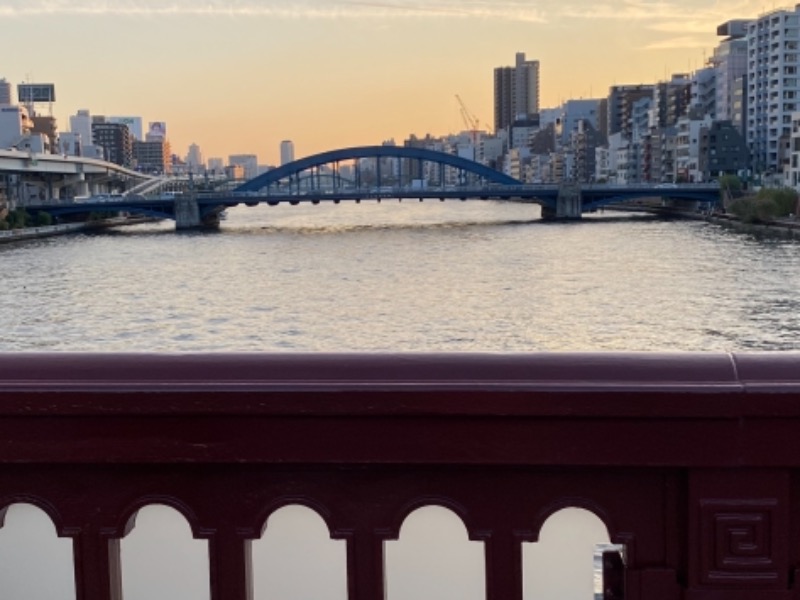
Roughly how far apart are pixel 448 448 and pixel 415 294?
1439 centimetres

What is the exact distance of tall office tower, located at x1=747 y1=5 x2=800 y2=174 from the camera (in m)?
35.9

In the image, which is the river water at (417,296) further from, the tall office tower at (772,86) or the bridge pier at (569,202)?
the tall office tower at (772,86)

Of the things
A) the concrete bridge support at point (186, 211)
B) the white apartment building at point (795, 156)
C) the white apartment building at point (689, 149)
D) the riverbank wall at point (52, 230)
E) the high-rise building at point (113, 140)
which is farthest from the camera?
the high-rise building at point (113, 140)

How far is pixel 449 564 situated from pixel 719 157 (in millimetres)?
38651

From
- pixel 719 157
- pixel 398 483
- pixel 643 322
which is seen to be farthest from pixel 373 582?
pixel 719 157

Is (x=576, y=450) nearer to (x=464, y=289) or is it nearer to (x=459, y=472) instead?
(x=459, y=472)

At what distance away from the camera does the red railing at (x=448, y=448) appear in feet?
2.18

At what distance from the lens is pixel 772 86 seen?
3662cm

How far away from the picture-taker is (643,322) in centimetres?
1251

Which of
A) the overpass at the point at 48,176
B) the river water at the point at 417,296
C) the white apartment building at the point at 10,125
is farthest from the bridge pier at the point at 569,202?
the white apartment building at the point at 10,125

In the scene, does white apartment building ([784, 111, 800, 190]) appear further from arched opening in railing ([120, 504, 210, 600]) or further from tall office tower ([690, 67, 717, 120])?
arched opening in railing ([120, 504, 210, 600])

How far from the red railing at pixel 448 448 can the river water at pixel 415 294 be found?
8088mm

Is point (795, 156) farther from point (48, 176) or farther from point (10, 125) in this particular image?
point (10, 125)

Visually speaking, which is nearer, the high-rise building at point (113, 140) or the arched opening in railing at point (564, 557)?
the arched opening in railing at point (564, 557)
